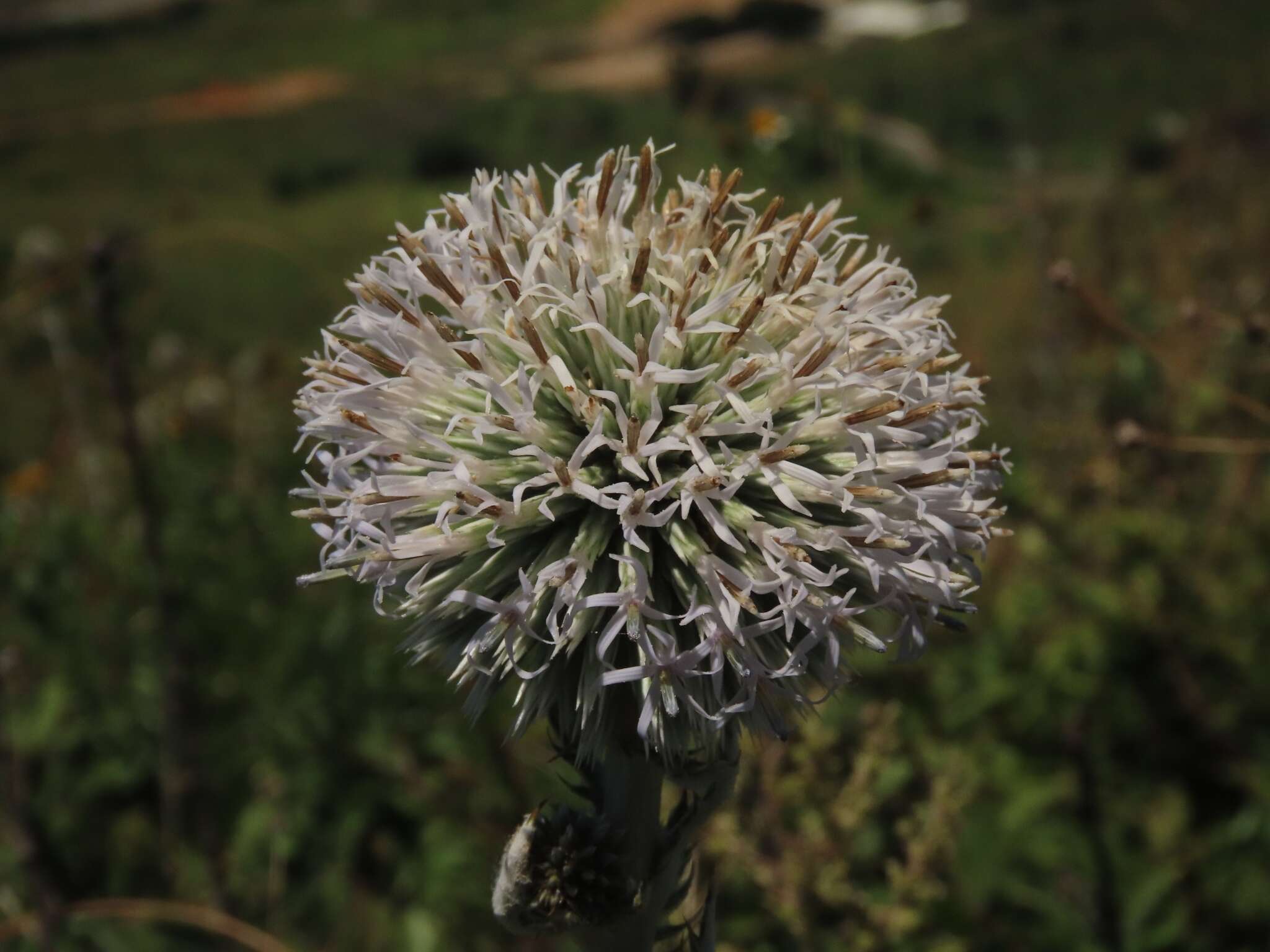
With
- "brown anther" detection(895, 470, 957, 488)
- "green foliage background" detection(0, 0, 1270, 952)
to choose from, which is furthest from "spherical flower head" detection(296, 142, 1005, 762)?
"green foliage background" detection(0, 0, 1270, 952)

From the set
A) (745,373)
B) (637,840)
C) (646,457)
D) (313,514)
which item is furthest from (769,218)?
(637,840)

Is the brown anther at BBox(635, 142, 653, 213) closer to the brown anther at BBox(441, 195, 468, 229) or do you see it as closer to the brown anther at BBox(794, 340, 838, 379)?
the brown anther at BBox(441, 195, 468, 229)

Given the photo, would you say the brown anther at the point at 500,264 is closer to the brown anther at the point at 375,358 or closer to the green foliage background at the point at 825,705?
the brown anther at the point at 375,358

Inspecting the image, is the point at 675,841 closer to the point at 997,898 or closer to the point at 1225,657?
the point at 997,898

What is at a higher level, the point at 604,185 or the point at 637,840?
the point at 604,185

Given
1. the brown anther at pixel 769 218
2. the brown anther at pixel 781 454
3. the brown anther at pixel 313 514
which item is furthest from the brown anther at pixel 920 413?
the brown anther at pixel 313 514

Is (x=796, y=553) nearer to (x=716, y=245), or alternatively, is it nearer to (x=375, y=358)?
(x=716, y=245)

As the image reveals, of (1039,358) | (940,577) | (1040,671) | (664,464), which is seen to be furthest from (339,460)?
(1039,358)
